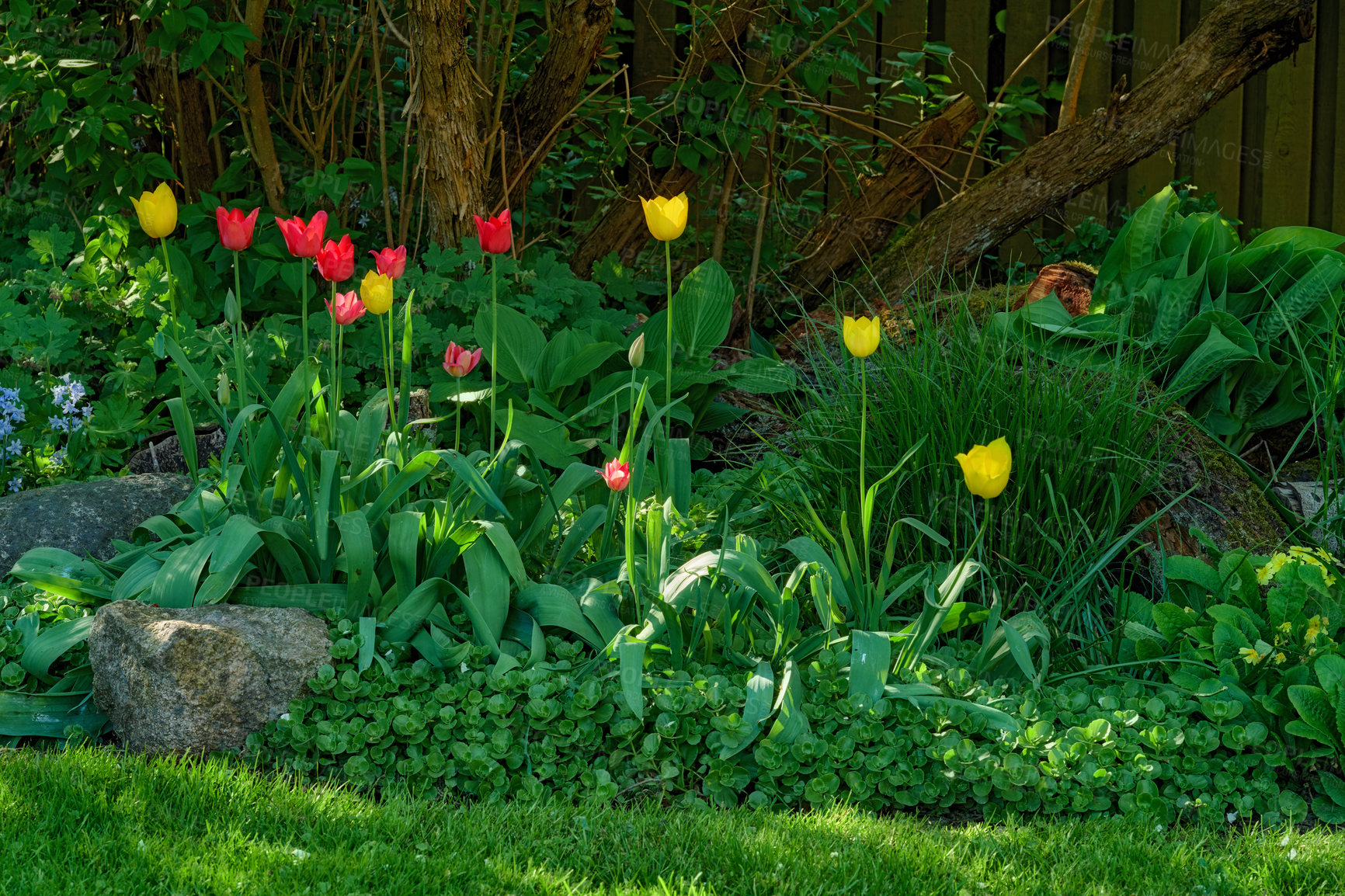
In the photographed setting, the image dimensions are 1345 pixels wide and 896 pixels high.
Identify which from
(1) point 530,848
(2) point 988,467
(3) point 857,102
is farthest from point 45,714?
(3) point 857,102

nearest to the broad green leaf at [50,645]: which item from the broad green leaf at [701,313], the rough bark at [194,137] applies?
the broad green leaf at [701,313]

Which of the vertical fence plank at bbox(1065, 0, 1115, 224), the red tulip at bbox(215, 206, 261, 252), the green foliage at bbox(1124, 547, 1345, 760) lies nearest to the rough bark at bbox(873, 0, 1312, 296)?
the vertical fence plank at bbox(1065, 0, 1115, 224)

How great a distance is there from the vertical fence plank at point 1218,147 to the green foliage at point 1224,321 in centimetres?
302

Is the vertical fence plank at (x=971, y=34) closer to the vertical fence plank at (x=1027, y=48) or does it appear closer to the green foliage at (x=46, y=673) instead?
the vertical fence plank at (x=1027, y=48)

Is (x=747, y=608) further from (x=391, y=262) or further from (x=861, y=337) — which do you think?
(x=391, y=262)

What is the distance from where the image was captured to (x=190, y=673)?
91.9 inches

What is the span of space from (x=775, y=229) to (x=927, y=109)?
38.0 inches

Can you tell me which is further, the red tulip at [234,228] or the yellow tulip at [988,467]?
the red tulip at [234,228]

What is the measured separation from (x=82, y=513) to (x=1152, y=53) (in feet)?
19.3

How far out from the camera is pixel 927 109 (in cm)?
578

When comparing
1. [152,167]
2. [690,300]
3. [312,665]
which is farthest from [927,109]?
[312,665]

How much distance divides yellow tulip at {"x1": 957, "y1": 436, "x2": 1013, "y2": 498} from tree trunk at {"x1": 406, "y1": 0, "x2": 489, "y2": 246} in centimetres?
276

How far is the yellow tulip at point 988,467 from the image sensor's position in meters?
2.22

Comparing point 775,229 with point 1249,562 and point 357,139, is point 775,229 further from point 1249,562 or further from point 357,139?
point 1249,562
